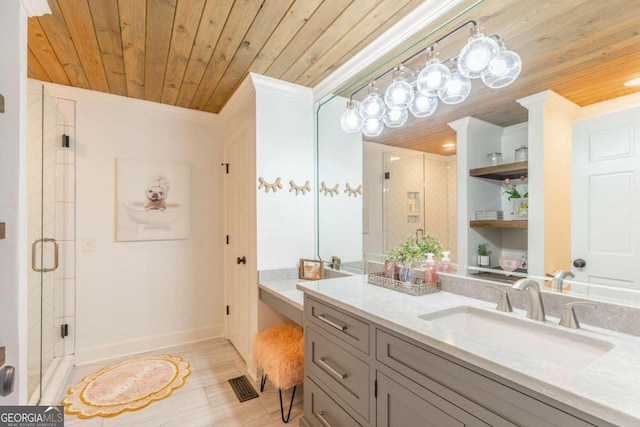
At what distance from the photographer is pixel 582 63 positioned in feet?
3.72

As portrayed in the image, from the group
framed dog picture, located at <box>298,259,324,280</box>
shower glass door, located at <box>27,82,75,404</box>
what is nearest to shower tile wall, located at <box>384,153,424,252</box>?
framed dog picture, located at <box>298,259,324,280</box>

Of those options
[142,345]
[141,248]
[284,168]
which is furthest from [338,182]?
[142,345]

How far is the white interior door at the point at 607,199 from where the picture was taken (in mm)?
1017

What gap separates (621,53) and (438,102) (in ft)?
2.42

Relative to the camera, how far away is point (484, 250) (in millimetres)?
1450

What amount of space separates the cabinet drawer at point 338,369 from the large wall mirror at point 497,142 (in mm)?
744

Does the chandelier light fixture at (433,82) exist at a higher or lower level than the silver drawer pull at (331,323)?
higher

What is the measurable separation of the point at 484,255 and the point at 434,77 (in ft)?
3.09

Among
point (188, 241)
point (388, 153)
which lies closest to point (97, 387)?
point (188, 241)

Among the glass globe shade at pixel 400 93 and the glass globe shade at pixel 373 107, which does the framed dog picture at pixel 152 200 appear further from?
the glass globe shade at pixel 400 93

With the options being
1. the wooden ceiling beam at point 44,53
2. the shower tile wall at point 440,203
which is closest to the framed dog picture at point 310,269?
the shower tile wall at point 440,203

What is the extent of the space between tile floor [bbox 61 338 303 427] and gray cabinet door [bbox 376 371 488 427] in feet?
3.21

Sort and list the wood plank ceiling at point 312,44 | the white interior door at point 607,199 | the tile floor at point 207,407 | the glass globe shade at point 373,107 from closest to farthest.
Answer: the white interior door at point 607,199 < the wood plank ceiling at point 312,44 < the tile floor at point 207,407 < the glass globe shade at point 373,107

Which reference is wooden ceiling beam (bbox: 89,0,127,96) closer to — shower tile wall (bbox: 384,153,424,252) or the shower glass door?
the shower glass door
